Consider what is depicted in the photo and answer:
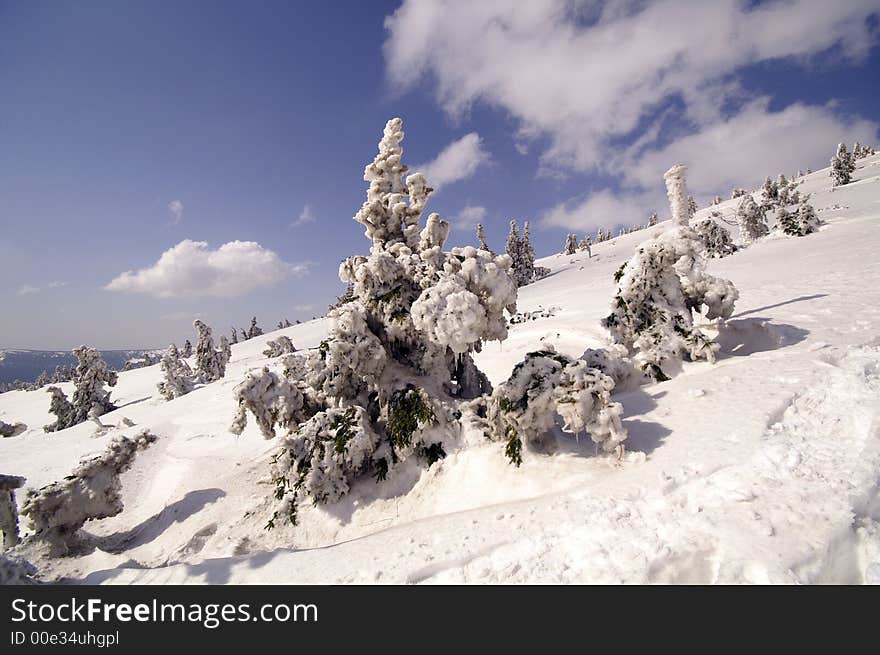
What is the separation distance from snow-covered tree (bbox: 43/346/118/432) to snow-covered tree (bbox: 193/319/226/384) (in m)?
8.16

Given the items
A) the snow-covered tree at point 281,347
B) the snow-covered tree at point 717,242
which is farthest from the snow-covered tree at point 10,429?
the snow-covered tree at point 717,242

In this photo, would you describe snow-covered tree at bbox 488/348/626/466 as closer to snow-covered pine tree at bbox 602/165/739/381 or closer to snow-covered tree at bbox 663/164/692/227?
snow-covered pine tree at bbox 602/165/739/381

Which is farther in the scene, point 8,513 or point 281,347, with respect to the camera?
point 281,347

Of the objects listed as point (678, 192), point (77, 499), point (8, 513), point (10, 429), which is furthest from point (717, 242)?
point (8, 513)

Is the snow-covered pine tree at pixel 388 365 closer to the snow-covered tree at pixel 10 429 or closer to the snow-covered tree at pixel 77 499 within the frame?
the snow-covered tree at pixel 77 499

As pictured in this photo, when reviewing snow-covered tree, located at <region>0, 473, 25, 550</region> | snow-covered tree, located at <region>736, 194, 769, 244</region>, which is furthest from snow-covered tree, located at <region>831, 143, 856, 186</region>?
snow-covered tree, located at <region>0, 473, 25, 550</region>

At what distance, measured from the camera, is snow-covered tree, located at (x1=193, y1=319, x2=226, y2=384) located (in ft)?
144

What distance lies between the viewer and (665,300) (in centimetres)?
1299

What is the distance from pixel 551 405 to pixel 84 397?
46.3 m

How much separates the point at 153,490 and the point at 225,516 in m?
5.81

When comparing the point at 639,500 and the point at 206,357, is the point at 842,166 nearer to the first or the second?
the point at 639,500
